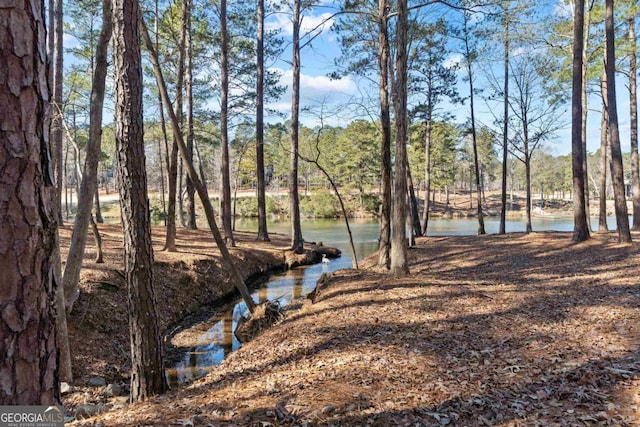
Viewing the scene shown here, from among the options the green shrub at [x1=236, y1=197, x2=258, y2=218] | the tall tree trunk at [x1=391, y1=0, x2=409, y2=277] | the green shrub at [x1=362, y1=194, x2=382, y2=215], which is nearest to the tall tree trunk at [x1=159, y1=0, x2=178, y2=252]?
the tall tree trunk at [x1=391, y1=0, x2=409, y2=277]

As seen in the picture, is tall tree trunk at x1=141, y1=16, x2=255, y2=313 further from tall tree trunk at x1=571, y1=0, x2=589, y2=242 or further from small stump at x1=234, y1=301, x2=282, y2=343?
tall tree trunk at x1=571, y1=0, x2=589, y2=242

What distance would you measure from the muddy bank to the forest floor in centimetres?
5

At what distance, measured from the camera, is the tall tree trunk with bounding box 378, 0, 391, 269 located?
8656mm

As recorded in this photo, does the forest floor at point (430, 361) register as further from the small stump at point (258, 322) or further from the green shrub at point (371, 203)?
the green shrub at point (371, 203)

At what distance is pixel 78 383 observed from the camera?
490 cm

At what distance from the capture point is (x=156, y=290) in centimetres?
808

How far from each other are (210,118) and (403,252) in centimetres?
1427

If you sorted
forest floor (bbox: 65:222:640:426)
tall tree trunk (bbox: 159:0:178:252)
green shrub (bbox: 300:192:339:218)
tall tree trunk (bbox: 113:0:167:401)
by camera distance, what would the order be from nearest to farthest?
forest floor (bbox: 65:222:640:426) → tall tree trunk (bbox: 113:0:167:401) → tall tree trunk (bbox: 159:0:178:252) → green shrub (bbox: 300:192:339:218)

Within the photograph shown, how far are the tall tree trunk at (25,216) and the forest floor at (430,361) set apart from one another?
193 cm

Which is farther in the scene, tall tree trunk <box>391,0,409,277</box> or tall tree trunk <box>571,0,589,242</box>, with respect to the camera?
tall tree trunk <box>571,0,589,242</box>

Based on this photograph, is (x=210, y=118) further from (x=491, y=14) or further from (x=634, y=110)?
(x=634, y=110)

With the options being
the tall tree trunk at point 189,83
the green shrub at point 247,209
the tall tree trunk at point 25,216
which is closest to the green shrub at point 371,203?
the green shrub at point 247,209

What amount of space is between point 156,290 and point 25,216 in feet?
24.6

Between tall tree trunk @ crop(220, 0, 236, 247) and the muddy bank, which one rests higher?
tall tree trunk @ crop(220, 0, 236, 247)
